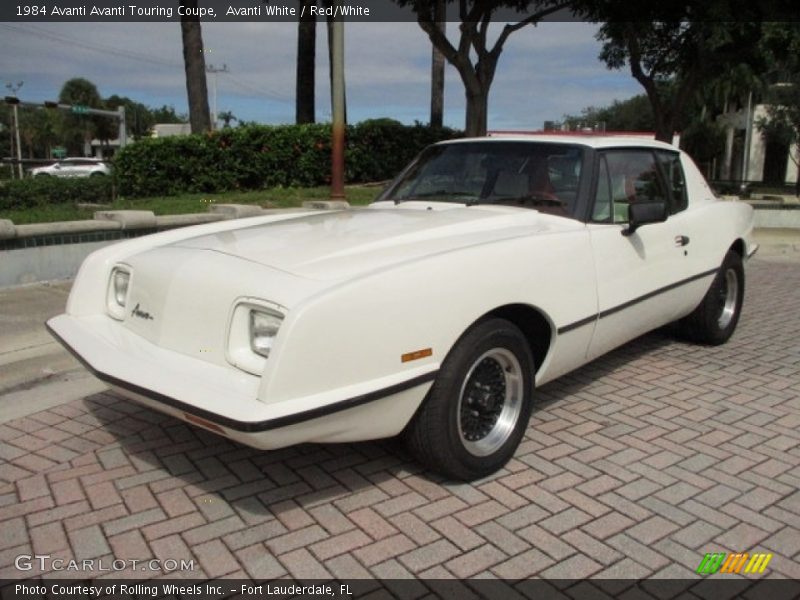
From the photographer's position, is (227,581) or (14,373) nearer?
(227,581)

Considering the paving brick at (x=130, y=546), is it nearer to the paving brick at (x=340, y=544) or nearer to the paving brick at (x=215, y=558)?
the paving brick at (x=215, y=558)

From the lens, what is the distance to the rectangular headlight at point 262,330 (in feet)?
8.96

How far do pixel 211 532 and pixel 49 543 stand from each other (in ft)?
1.95

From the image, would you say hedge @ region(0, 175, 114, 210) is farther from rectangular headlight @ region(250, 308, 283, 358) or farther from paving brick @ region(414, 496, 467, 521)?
paving brick @ region(414, 496, 467, 521)

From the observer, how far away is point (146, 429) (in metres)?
3.80

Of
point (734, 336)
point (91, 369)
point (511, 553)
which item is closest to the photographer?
point (511, 553)

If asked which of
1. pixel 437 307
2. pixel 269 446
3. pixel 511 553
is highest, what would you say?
pixel 437 307

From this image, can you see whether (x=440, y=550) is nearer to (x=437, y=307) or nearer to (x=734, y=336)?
(x=437, y=307)

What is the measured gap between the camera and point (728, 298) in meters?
5.62

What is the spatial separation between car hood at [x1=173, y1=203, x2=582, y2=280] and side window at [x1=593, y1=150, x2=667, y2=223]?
18.9 inches

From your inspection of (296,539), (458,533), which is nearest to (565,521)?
(458,533)

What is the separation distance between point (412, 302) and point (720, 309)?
11.6 feet

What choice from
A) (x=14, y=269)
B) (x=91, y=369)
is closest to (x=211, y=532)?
(x=91, y=369)

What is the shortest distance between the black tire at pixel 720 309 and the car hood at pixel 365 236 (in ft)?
6.47
